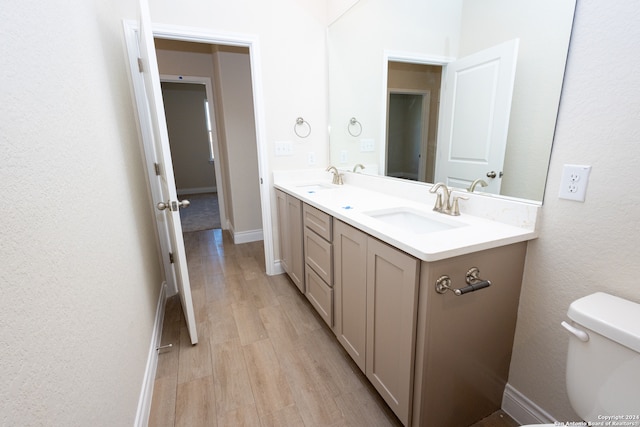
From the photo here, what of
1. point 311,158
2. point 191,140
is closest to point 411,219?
point 311,158

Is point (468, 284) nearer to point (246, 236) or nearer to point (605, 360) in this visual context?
point (605, 360)

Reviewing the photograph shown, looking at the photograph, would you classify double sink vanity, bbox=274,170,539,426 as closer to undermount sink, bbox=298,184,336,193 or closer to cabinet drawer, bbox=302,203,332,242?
cabinet drawer, bbox=302,203,332,242

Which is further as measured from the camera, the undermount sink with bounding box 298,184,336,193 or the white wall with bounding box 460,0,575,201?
the undermount sink with bounding box 298,184,336,193

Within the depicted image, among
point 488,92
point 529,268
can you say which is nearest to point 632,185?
point 529,268

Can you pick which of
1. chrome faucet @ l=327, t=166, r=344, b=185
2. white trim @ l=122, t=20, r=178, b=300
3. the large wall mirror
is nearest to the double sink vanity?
the large wall mirror

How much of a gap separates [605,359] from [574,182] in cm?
55

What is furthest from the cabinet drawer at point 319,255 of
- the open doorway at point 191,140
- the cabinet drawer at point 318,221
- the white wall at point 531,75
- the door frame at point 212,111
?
the open doorway at point 191,140

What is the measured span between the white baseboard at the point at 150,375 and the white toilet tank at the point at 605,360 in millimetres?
1595

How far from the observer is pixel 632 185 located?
34.0 inches

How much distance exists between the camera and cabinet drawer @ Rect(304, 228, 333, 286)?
1.72 meters

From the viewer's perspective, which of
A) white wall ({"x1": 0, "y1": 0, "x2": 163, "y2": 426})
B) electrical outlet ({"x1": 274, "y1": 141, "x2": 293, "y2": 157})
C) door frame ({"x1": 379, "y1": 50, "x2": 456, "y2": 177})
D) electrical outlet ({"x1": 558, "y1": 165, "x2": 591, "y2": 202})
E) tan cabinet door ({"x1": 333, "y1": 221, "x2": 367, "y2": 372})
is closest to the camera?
white wall ({"x1": 0, "y1": 0, "x2": 163, "y2": 426})

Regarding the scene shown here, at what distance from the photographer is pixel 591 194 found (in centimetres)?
96

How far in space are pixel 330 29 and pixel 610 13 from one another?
6.64 feet

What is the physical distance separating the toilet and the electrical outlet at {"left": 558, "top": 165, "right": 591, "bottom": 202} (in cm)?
33
